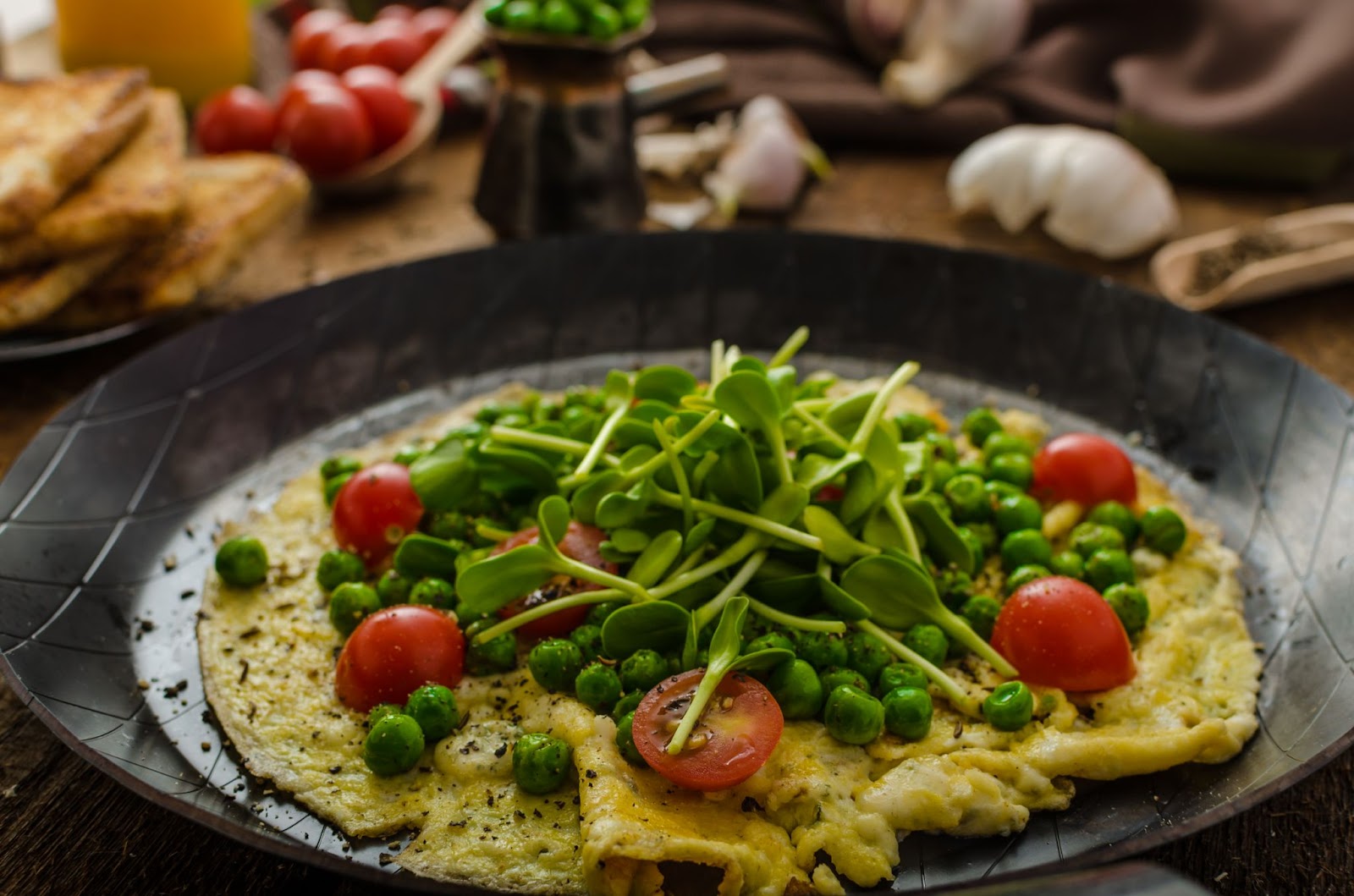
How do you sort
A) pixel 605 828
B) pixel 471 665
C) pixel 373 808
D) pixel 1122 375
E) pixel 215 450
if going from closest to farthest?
1. pixel 605 828
2. pixel 373 808
3. pixel 471 665
4. pixel 215 450
5. pixel 1122 375

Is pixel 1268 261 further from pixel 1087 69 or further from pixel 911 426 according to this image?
pixel 911 426

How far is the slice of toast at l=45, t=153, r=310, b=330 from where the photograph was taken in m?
4.36

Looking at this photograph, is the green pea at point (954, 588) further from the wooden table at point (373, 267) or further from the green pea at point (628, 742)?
the green pea at point (628, 742)

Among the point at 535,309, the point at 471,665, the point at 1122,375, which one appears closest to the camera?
the point at 471,665

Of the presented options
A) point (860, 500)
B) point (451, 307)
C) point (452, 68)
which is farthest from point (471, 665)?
point (452, 68)

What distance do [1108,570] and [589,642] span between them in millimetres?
1407

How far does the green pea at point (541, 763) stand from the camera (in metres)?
2.50

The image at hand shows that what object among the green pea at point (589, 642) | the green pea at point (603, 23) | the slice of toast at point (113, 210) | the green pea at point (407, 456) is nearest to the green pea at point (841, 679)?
the green pea at point (589, 642)

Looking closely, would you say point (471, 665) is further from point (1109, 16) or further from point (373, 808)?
point (1109, 16)

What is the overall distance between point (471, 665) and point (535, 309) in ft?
5.71

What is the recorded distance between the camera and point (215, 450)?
11.8 ft

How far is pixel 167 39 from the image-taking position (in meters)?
6.30

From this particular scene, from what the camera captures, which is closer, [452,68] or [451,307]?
[451,307]

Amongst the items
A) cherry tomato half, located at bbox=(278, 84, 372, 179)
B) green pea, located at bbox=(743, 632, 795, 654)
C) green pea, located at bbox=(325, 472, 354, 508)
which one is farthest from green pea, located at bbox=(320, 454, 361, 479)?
cherry tomato half, located at bbox=(278, 84, 372, 179)
